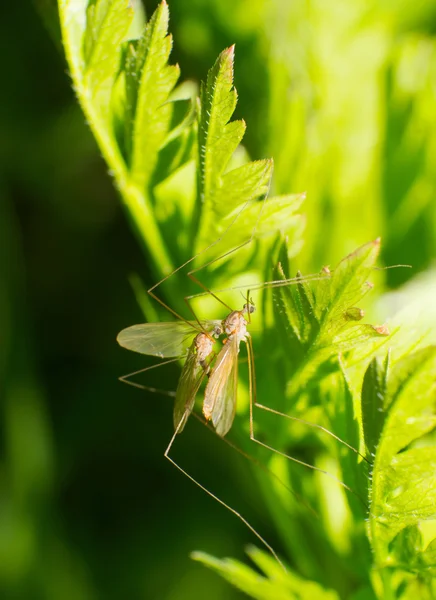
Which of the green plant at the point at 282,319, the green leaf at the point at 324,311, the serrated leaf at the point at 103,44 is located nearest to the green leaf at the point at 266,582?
the green plant at the point at 282,319

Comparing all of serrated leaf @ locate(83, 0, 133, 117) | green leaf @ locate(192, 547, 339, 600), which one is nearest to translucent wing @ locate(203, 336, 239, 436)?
green leaf @ locate(192, 547, 339, 600)

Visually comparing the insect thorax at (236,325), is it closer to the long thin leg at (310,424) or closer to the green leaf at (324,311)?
the long thin leg at (310,424)

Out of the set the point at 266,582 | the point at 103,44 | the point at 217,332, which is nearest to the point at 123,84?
the point at 103,44

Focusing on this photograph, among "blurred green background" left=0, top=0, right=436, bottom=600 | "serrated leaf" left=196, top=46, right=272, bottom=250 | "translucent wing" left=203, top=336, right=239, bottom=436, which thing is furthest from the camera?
"blurred green background" left=0, top=0, right=436, bottom=600

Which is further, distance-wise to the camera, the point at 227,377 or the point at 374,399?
the point at 227,377

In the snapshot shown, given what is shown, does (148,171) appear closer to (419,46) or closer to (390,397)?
(390,397)

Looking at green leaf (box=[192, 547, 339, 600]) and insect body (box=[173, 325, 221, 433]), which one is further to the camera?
insect body (box=[173, 325, 221, 433])

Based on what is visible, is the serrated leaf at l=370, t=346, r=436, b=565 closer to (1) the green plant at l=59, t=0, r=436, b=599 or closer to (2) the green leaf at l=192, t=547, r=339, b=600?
(1) the green plant at l=59, t=0, r=436, b=599

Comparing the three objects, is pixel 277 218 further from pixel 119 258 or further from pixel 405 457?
pixel 119 258
